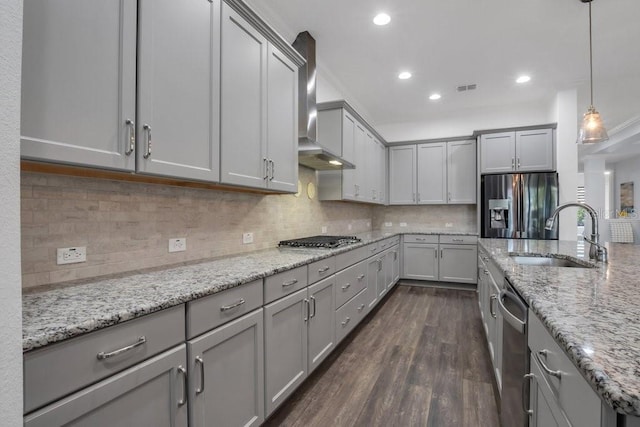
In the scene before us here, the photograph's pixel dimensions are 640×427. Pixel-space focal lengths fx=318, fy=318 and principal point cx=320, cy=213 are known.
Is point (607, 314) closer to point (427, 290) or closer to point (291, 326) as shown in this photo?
point (291, 326)

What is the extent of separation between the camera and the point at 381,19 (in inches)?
115

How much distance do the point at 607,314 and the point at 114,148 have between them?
1.78 m

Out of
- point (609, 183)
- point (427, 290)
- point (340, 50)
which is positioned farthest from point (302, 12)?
point (609, 183)

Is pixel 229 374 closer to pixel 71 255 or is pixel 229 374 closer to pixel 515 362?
pixel 71 255

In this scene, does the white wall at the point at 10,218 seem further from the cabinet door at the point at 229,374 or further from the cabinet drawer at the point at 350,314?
the cabinet drawer at the point at 350,314

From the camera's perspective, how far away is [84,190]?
1.43m

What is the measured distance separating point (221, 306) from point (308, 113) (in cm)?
210

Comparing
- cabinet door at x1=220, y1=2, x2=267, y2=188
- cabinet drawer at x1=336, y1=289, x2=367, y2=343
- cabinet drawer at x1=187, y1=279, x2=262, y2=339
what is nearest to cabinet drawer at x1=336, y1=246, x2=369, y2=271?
cabinet drawer at x1=336, y1=289, x2=367, y2=343

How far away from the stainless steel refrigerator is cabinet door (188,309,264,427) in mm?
4134

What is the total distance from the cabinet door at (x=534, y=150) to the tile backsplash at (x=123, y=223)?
156 inches

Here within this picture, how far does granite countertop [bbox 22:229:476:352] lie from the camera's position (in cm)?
85

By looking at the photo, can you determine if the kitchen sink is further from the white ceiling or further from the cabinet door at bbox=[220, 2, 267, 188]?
the white ceiling

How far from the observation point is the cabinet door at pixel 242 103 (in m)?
1.82

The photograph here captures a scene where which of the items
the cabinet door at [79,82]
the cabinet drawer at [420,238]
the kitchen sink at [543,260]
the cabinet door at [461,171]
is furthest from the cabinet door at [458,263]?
the cabinet door at [79,82]
